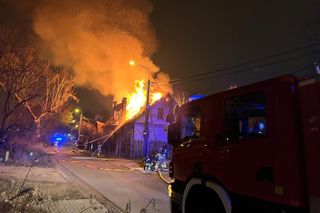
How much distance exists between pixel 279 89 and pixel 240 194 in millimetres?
1412

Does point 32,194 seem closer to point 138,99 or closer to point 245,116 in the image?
point 245,116

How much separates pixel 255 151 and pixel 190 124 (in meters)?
2.11

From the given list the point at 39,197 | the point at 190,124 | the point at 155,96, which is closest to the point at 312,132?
the point at 190,124

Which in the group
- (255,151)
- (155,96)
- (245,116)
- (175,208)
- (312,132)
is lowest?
(175,208)

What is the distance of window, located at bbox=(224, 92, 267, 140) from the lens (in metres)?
4.36

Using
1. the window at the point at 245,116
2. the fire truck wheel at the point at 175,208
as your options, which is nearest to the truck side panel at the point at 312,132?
the window at the point at 245,116

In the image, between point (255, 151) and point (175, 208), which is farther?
point (175, 208)

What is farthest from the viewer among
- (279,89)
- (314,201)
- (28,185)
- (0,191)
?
(28,185)

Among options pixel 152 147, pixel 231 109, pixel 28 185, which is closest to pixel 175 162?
pixel 231 109

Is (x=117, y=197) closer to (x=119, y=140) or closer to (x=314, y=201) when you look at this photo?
(x=314, y=201)

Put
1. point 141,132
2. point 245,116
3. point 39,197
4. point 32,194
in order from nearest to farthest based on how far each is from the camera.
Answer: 1. point 245,116
2. point 39,197
3. point 32,194
4. point 141,132

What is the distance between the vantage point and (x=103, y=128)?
57.8 metres

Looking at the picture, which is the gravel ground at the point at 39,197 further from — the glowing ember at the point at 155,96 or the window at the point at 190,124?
the glowing ember at the point at 155,96

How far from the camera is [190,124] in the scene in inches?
240
